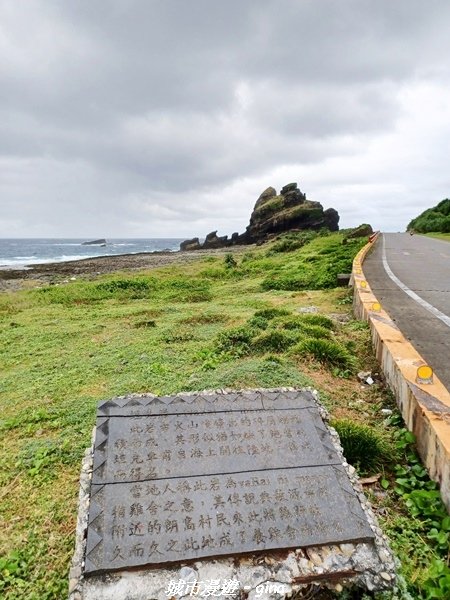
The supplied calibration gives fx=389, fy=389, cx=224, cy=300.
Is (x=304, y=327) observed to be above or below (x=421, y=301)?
below

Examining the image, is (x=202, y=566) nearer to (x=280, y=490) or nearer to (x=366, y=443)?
(x=280, y=490)

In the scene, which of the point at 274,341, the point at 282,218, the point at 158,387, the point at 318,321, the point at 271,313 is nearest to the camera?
the point at 158,387

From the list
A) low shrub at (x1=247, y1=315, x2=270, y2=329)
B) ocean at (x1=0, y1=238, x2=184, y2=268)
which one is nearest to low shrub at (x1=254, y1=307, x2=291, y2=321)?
low shrub at (x1=247, y1=315, x2=270, y2=329)

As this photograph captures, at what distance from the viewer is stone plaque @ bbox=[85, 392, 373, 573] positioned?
7.72 ft

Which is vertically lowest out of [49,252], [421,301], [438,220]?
[49,252]

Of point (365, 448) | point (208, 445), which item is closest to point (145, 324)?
point (208, 445)

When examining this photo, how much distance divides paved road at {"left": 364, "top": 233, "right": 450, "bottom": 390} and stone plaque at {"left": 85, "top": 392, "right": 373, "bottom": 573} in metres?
1.92

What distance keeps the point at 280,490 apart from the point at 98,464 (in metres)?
1.29

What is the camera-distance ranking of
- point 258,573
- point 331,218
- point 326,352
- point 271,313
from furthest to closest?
1. point 331,218
2. point 271,313
3. point 326,352
4. point 258,573

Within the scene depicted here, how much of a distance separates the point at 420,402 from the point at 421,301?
4.84 meters

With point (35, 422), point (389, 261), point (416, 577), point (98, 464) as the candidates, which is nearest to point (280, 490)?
point (416, 577)

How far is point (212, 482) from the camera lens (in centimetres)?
268

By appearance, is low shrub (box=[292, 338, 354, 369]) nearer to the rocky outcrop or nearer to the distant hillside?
the rocky outcrop

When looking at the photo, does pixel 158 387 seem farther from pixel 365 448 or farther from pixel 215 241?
pixel 215 241
